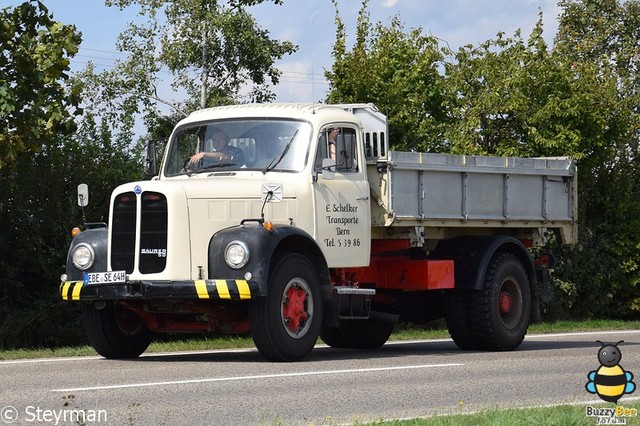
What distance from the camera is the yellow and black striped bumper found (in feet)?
44.0

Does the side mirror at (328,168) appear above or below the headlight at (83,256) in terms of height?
above

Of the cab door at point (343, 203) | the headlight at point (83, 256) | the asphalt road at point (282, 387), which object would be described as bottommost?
the asphalt road at point (282, 387)

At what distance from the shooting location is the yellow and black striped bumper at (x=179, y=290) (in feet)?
44.0

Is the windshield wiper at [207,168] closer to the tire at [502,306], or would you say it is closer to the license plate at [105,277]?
the license plate at [105,277]

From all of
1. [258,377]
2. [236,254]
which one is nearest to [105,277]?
[236,254]

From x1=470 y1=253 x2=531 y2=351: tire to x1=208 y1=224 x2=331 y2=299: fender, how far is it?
3.42 m

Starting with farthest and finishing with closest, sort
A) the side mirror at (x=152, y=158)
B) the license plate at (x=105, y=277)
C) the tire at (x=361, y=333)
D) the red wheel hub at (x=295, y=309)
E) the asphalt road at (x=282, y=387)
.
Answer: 1. the tire at (x=361, y=333)
2. the side mirror at (x=152, y=158)
3. the red wheel hub at (x=295, y=309)
4. the license plate at (x=105, y=277)
5. the asphalt road at (x=282, y=387)

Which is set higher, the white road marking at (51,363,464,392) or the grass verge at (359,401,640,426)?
the grass verge at (359,401,640,426)

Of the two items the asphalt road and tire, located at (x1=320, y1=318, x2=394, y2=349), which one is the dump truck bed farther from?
tire, located at (x1=320, y1=318, x2=394, y2=349)

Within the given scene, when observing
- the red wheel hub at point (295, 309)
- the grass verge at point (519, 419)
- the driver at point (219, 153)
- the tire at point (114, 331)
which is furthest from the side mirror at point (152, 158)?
the grass verge at point (519, 419)

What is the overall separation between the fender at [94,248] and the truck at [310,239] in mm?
16

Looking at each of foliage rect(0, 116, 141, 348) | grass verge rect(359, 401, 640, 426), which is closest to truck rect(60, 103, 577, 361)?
grass verge rect(359, 401, 640, 426)

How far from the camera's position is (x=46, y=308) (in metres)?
23.8

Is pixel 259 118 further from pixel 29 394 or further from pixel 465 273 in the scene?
pixel 29 394
